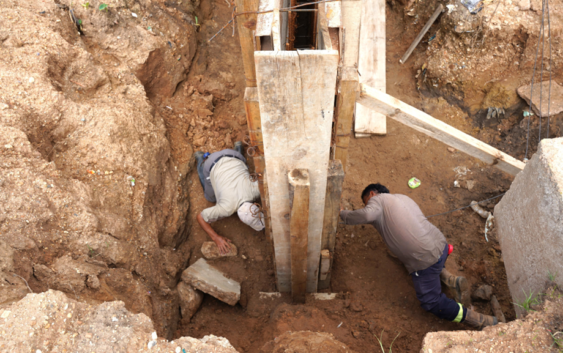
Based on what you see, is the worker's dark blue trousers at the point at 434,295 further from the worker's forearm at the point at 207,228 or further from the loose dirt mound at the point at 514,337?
the worker's forearm at the point at 207,228

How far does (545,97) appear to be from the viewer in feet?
15.1

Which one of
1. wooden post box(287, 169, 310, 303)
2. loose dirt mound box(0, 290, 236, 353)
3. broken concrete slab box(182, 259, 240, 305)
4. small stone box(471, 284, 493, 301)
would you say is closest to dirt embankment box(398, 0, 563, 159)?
small stone box(471, 284, 493, 301)

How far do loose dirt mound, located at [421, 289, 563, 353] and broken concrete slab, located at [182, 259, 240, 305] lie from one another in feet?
6.96

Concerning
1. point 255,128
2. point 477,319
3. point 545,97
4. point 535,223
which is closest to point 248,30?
point 255,128

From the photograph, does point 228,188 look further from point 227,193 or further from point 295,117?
point 295,117

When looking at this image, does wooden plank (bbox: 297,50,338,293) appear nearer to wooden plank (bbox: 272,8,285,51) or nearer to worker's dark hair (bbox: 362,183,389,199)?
wooden plank (bbox: 272,8,285,51)

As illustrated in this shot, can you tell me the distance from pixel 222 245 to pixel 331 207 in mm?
1732

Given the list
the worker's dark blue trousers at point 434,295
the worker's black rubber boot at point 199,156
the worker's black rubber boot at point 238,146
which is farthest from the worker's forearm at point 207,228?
the worker's dark blue trousers at point 434,295

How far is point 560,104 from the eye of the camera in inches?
179

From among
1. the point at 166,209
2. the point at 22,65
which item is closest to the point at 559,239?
the point at 166,209

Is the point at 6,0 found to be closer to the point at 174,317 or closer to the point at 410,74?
the point at 174,317

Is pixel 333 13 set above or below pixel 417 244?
above

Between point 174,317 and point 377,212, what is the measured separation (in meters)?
2.12

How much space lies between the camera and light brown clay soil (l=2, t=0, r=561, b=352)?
119 inches
